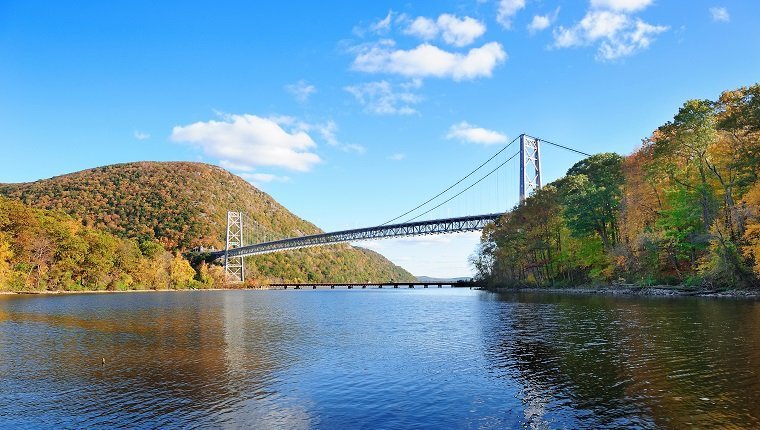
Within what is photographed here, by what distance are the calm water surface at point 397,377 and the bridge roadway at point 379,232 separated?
7890 cm

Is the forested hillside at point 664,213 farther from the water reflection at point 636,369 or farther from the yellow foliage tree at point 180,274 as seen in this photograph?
the yellow foliage tree at point 180,274

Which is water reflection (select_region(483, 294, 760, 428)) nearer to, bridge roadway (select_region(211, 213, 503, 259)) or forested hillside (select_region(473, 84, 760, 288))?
forested hillside (select_region(473, 84, 760, 288))

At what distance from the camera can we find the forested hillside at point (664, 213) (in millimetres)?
41875

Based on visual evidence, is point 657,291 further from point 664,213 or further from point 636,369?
point 636,369

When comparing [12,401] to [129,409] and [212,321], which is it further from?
[212,321]

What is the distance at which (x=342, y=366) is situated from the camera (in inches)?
706

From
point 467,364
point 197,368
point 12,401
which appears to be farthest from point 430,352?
point 12,401

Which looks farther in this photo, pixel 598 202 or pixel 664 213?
pixel 598 202

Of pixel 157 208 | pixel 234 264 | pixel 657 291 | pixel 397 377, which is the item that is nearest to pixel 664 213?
pixel 657 291

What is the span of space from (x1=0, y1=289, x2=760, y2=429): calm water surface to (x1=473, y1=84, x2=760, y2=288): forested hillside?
18415mm

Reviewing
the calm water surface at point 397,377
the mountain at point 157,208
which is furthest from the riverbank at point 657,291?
the mountain at point 157,208

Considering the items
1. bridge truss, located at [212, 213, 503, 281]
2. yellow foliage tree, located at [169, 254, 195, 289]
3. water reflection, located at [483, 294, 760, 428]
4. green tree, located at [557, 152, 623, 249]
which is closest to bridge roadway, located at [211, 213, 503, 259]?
bridge truss, located at [212, 213, 503, 281]

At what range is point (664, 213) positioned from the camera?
51.2m

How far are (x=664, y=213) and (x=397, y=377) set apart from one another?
46.1 metres
